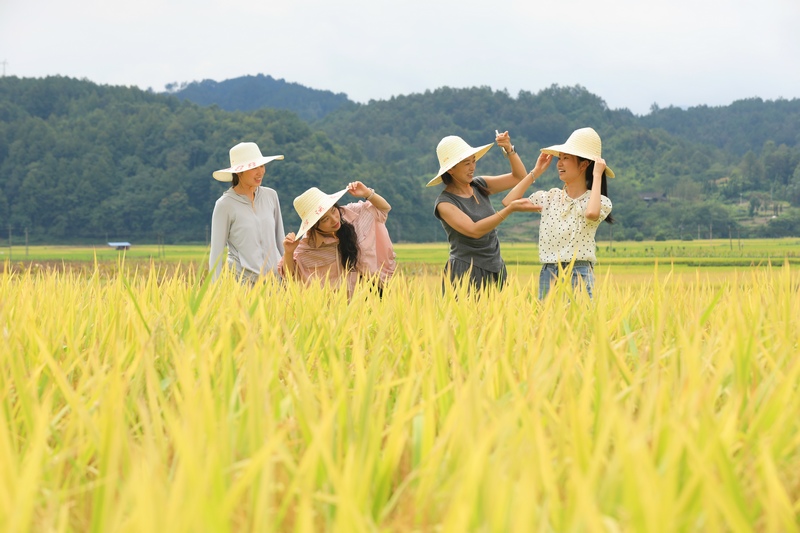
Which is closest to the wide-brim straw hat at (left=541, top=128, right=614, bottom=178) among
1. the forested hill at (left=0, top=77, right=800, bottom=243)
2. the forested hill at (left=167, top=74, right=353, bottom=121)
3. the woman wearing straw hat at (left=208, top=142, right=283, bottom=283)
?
the woman wearing straw hat at (left=208, top=142, right=283, bottom=283)

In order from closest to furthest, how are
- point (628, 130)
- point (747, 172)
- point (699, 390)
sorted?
point (699, 390), point (747, 172), point (628, 130)

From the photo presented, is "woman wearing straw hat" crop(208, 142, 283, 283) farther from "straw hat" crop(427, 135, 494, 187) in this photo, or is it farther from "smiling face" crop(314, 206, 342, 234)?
"straw hat" crop(427, 135, 494, 187)

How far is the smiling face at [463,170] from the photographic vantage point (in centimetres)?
439

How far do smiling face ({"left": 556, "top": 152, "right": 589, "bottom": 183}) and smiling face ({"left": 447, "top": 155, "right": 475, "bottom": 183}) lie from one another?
1.48 ft

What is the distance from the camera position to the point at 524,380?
158 cm

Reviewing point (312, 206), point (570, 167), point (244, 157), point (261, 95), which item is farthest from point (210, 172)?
point (261, 95)

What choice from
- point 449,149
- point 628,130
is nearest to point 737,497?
point 449,149

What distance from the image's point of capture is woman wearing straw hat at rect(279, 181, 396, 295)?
4.25 m

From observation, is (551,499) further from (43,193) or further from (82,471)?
(43,193)

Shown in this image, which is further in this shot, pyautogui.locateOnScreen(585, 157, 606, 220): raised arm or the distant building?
the distant building

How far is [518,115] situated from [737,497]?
107440 millimetres

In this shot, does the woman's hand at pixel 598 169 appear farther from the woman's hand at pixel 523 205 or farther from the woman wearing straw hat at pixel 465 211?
the woman wearing straw hat at pixel 465 211

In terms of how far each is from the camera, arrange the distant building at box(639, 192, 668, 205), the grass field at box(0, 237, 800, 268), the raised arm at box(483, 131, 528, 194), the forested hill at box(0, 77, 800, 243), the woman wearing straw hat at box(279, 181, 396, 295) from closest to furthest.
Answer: the woman wearing straw hat at box(279, 181, 396, 295) → the raised arm at box(483, 131, 528, 194) → the grass field at box(0, 237, 800, 268) → the forested hill at box(0, 77, 800, 243) → the distant building at box(639, 192, 668, 205)

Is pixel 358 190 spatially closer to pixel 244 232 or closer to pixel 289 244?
pixel 289 244
